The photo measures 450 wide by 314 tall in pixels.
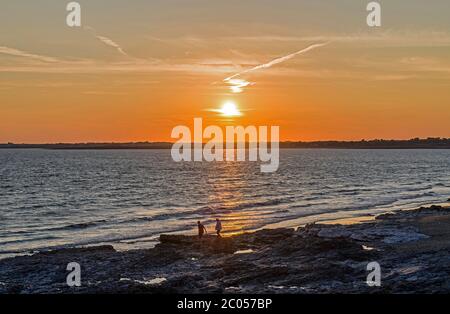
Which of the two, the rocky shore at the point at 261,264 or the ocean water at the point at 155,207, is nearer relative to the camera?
the rocky shore at the point at 261,264

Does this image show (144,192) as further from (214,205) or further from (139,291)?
(139,291)

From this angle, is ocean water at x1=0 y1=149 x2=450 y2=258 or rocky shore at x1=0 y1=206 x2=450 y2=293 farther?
ocean water at x1=0 y1=149 x2=450 y2=258

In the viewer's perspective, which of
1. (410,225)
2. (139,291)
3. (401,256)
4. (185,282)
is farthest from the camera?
(410,225)

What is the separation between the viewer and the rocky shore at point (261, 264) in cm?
2383

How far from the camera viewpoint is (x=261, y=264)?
28625 mm

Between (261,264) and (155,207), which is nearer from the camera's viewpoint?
(261,264)

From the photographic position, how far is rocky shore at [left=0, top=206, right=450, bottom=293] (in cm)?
2383
